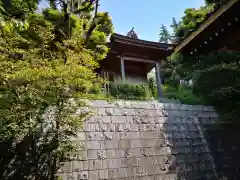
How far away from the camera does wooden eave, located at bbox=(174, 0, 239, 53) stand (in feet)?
18.0

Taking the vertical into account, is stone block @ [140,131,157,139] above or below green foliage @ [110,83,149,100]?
below

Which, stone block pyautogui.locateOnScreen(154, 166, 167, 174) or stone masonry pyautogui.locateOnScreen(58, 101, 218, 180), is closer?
stone masonry pyautogui.locateOnScreen(58, 101, 218, 180)

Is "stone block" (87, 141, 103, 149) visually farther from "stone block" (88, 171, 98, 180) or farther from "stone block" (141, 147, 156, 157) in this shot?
"stone block" (141, 147, 156, 157)

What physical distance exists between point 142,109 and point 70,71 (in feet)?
7.70

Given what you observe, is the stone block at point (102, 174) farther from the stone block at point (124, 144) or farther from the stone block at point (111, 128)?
the stone block at point (111, 128)

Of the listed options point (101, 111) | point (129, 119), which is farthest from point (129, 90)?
point (101, 111)

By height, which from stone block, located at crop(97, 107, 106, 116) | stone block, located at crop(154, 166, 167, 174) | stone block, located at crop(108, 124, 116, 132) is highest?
stone block, located at crop(97, 107, 106, 116)

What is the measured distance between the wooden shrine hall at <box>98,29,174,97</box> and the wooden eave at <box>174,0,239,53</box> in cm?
153

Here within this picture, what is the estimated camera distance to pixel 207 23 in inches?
241

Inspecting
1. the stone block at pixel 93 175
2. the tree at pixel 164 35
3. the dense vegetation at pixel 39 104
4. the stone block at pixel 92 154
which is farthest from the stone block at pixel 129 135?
the tree at pixel 164 35

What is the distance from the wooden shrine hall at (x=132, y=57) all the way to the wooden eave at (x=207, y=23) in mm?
1529

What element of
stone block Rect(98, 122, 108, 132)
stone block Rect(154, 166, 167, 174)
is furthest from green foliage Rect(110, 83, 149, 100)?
stone block Rect(154, 166, 167, 174)

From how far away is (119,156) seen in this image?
3.98 metres

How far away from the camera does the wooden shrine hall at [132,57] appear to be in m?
8.25
